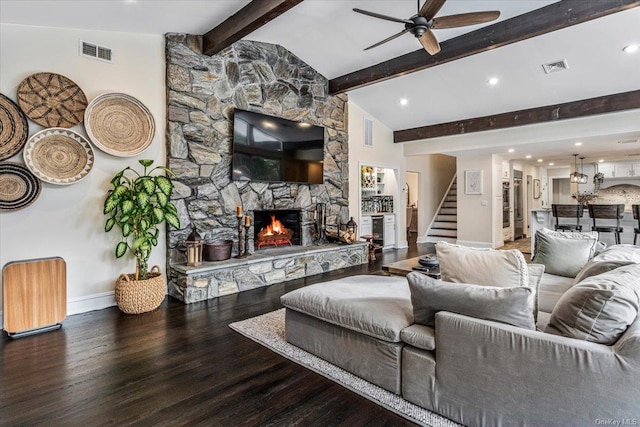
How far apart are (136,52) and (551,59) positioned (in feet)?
18.4

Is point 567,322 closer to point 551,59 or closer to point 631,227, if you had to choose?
point 551,59

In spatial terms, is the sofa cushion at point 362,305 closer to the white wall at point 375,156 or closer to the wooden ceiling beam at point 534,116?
the white wall at point 375,156

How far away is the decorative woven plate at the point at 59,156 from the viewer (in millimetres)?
3393

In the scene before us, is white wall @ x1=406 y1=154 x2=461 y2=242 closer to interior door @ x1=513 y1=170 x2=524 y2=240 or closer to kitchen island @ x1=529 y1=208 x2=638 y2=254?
interior door @ x1=513 y1=170 x2=524 y2=240

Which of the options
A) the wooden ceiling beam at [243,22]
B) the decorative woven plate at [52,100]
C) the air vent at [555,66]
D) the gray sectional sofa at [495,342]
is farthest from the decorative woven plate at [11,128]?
the air vent at [555,66]

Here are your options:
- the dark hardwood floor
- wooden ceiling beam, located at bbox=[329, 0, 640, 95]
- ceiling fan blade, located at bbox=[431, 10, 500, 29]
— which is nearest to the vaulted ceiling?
wooden ceiling beam, located at bbox=[329, 0, 640, 95]

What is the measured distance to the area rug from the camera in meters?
1.95

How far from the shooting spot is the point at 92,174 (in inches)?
152

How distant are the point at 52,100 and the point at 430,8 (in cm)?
384

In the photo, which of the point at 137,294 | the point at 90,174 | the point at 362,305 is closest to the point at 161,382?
the point at 362,305

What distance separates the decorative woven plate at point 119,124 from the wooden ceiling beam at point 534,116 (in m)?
5.77

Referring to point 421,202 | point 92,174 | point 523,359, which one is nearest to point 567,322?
point 523,359

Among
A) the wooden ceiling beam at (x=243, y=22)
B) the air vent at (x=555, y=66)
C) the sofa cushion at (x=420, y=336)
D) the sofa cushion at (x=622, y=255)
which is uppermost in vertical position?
the wooden ceiling beam at (x=243, y=22)

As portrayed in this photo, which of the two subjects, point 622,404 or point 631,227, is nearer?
point 622,404
